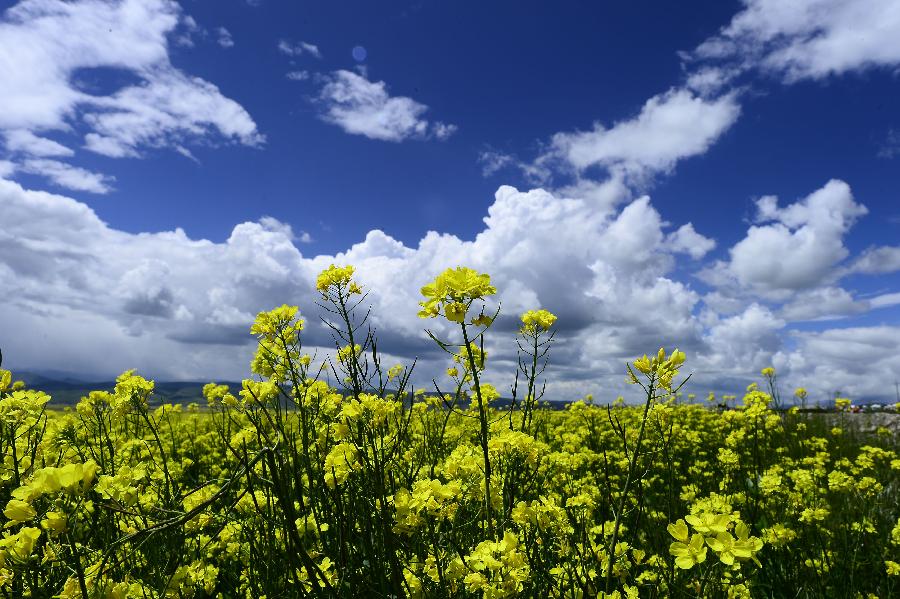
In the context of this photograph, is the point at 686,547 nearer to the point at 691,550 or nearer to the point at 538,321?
the point at 691,550

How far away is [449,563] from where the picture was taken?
7.84 ft

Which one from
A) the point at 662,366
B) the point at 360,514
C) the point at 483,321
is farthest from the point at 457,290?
the point at 360,514

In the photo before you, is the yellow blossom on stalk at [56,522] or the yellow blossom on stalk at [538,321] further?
the yellow blossom on stalk at [538,321]

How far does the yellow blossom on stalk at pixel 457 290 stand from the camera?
218 cm

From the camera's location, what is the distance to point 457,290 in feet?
7.17

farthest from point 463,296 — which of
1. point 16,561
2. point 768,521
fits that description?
point 768,521

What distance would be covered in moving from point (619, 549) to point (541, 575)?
686mm

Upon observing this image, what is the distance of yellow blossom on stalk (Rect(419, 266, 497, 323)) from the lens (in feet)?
7.14

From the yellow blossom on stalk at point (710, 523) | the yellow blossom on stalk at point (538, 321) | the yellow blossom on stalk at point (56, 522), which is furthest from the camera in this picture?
the yellow blossom on stalk at point (538, 321)

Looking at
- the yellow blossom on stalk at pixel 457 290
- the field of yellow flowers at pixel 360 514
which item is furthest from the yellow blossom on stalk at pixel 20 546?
the yellow blossom on stalk at pixel 457 290

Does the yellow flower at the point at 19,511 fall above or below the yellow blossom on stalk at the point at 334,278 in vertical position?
below

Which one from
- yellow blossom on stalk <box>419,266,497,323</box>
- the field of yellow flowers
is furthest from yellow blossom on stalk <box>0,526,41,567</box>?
yellow blossom on stalk <box>419,266,497,323</box>

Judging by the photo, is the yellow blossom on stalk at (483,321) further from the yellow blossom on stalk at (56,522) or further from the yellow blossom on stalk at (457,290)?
the yellow blossom on stalk at (56,522)

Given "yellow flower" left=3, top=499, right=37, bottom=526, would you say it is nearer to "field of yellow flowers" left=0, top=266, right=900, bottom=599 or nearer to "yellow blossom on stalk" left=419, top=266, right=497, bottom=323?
"field of yellow flowers" left=0, top=266, right=900, bottom=599
